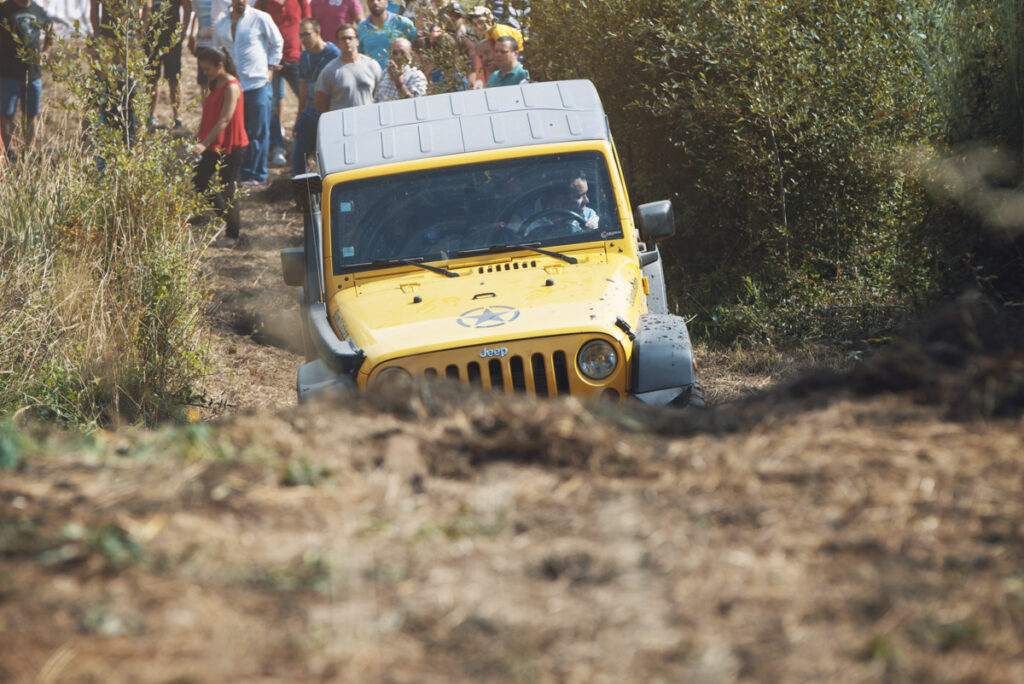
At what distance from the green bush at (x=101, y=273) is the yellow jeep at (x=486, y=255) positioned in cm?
142

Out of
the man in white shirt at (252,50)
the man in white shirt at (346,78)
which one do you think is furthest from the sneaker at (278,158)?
the man in white shirt at (346,78)

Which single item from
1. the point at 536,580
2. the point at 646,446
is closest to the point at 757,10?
the point at 646,446

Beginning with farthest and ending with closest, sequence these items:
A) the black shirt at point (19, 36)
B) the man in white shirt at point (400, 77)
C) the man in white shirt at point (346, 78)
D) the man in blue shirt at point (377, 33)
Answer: the man in blue shirt at point (377, 33)
the man in white shirt at point (346, 78)
the man in white shirt at point (400, 77)
the black shirt at point (19, 36)

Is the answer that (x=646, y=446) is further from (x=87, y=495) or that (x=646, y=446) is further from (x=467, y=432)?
(x=87, y=495)

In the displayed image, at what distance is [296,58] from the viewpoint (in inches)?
549

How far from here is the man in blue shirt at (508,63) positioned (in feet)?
30.8

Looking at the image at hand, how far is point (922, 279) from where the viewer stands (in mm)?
7816

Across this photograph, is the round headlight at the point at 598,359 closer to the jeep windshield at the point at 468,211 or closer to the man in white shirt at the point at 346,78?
the jeep windshield at the point at 468,211

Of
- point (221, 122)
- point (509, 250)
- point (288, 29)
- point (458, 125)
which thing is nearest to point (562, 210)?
point (509, 250)

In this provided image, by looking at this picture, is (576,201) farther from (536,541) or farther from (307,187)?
(536,541)

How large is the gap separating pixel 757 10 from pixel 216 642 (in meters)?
8.24

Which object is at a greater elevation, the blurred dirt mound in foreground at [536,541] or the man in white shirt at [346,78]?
the man in white shirt at [346,78]

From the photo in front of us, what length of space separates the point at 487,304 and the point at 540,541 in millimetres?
2762

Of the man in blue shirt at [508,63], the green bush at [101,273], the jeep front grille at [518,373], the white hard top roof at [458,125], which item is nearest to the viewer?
the jeep front grille at [518,373]
